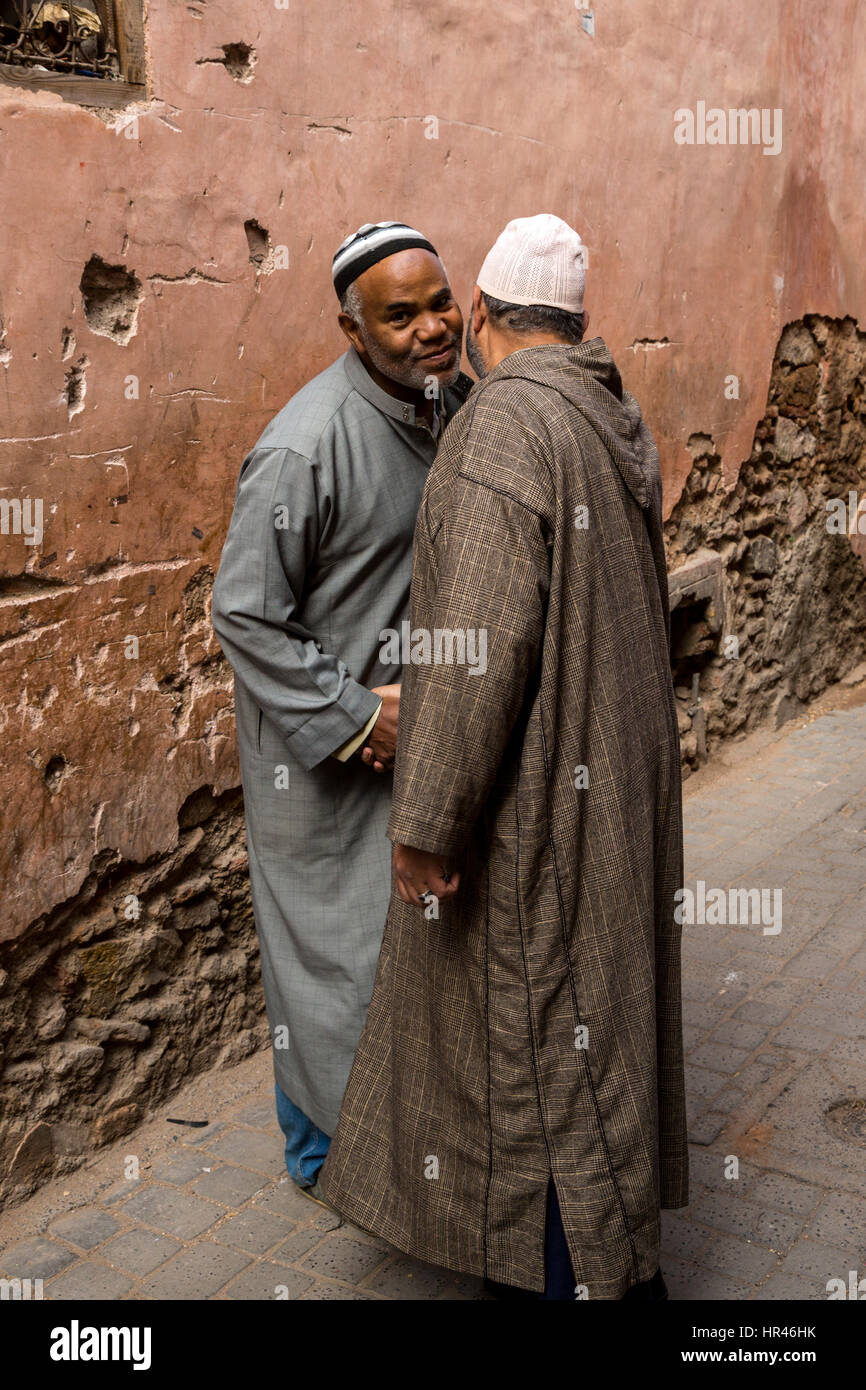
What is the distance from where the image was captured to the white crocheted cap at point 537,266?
2068 mm

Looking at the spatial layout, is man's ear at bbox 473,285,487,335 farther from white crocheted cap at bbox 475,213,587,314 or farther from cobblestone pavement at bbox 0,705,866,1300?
cobblestone pavement at bbox 0,705,866,1300

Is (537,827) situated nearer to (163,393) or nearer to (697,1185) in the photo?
(697,1185)

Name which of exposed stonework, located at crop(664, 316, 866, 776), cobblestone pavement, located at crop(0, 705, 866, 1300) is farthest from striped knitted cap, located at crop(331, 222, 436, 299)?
exposed stonework, located at crop(664, 316, 866, 776)

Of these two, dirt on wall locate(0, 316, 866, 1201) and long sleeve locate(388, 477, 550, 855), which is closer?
long sleeve locate(388, 477, 550, 855)

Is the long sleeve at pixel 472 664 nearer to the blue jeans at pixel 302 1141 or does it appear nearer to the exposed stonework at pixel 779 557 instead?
the blue jeans at pixel 302 1141

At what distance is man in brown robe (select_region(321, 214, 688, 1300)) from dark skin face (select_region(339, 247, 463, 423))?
13.3 inches

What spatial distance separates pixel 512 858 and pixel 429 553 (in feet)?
1.67

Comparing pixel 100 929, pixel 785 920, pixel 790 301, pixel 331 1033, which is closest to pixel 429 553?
pixel 331 1033

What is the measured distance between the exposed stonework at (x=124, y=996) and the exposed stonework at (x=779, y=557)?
2.74 meters

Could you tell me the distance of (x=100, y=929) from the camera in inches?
120

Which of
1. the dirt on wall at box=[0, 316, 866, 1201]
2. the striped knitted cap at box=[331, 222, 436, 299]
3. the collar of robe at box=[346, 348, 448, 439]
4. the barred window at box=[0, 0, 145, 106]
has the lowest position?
the dirt on wall at box=[0, 316, 866, 1201]

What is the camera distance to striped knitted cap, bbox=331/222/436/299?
8.39 ft

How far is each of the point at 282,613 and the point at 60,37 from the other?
1400 millimetres

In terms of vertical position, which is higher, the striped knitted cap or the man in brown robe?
the striped knitted cap
